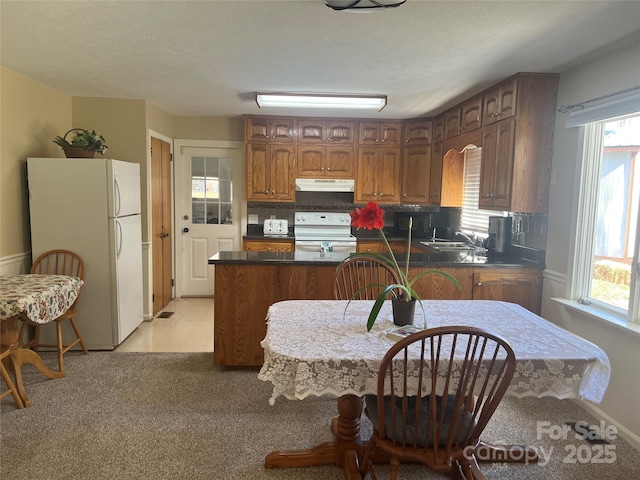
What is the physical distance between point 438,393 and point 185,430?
57.8 inches

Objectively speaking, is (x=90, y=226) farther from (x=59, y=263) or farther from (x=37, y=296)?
(x=37, y=296)

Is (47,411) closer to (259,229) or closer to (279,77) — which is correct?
(279,77)

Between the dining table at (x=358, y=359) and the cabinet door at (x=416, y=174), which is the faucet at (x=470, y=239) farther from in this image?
the dining table at (x=358, y=359)

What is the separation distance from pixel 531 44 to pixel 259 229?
360cm

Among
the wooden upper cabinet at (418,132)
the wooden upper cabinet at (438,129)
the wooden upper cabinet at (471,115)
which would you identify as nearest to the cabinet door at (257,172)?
the wooden upper cabinet at (418,132)

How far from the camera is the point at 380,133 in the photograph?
491 centimetres

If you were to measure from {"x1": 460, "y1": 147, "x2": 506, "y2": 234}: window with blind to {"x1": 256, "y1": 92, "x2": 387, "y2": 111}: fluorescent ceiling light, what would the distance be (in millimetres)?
1094

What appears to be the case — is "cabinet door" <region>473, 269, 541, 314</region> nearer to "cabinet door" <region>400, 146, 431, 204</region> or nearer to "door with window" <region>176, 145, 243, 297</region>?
"cabinet door" <region>400, 146, 431, 204</region>

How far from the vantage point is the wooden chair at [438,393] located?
1396mm

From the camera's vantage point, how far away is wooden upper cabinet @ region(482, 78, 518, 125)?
3020mm

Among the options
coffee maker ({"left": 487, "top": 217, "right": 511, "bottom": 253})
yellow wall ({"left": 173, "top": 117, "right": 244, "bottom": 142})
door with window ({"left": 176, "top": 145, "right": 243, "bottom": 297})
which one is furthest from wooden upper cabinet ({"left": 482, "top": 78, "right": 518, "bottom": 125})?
door with window ({"left": 176, "top": 145, "right": 243, "bottom": 297})

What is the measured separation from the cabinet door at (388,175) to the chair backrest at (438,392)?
136 inches

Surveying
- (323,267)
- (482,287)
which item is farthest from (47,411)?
(482,287)

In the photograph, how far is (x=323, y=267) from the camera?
299cm
